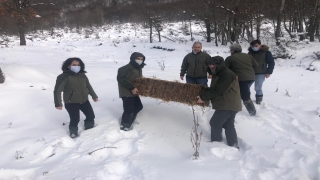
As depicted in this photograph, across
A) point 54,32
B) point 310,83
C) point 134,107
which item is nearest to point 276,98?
point 310,83

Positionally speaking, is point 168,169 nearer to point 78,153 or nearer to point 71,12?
point 78,153

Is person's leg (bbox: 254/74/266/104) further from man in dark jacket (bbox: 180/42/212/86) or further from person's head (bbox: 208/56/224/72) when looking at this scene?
person's head (bbox: 208/56/224/72)

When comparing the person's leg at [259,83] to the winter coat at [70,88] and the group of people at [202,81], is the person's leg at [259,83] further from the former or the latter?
the winter coat at [70,88]

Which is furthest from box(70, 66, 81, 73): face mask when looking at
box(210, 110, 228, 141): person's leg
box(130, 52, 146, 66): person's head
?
box(210, 110, 228, 141): person's leg

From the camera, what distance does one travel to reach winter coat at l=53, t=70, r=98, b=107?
422 centimetres

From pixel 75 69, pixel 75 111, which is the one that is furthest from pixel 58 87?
pixel 75 111

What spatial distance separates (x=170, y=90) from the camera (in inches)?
175

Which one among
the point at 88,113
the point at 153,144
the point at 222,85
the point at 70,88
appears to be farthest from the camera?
the point at 88,113

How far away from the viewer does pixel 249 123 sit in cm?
478

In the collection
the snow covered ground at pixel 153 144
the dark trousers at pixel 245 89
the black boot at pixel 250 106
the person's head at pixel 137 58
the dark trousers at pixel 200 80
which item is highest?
the person's head at pixel 137 58

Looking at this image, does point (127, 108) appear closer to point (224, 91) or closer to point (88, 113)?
point (88, 113)

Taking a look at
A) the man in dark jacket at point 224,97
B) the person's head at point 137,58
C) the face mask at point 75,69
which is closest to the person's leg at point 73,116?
the face mask at point 75,69

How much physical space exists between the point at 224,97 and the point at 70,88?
2693mm

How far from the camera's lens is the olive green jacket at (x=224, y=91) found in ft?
12.1
